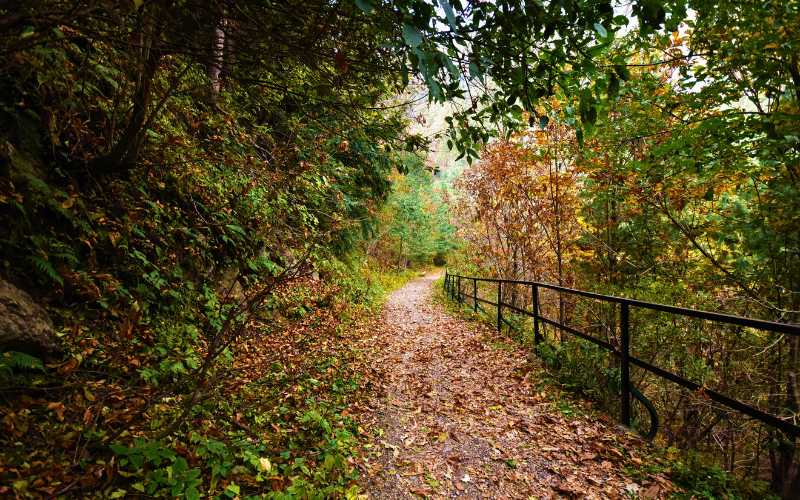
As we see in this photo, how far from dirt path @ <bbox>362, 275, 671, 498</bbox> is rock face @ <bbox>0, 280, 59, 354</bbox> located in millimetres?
2627

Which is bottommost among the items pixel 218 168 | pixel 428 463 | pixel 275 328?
pixel 428 463

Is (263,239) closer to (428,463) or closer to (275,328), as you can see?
(275,328)

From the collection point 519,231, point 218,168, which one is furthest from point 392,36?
point 519,231

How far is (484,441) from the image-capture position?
11.7ft

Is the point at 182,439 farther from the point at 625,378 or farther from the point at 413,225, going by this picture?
the point at 413,225

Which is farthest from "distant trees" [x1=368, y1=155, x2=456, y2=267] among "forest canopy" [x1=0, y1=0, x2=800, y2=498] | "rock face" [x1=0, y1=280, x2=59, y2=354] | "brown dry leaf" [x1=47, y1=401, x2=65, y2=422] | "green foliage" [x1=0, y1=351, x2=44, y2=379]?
"brown dry leaf" [x1=47, y1=401, x2=65, y2=422]

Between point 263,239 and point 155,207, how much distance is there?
7.06 feet

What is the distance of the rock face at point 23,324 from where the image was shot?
2381 mm

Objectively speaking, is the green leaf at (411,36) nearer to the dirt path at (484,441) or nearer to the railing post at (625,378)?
the dirt path at (484,441)

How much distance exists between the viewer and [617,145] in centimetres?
593

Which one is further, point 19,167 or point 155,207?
point 155,207

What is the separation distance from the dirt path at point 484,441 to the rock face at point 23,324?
2627 millimetres

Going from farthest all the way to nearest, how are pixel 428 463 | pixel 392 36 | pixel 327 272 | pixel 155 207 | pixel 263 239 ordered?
pixel 327 272 → pixel 263 239 → pixel 155 207 → pixel 428 463 → pixel 392 36

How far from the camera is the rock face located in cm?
238
